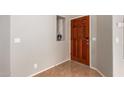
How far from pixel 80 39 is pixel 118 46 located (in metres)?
2.72

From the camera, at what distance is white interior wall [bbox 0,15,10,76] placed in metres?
2.98

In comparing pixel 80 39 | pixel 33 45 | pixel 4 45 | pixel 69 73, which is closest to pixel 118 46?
pixel 69 73

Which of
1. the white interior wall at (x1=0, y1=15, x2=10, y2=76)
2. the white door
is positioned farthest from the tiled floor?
the white interior wall at (x1=0, y1=15, x2=10, y2=76)

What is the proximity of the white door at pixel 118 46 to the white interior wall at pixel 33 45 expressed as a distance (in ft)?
6.92

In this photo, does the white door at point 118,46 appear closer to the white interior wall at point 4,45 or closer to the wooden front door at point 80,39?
the wooden front door at point 80,39

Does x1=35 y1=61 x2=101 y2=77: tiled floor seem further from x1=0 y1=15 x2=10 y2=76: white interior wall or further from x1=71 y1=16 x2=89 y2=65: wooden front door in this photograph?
x1=0 y1=15 x2=10 y2=76: white interior wall

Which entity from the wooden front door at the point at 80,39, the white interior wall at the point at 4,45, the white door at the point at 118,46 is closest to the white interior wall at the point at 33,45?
the white interior wall at the point at 4,45

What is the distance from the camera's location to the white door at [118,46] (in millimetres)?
3076

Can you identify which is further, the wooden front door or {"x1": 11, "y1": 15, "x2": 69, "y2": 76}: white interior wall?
the wooden front door

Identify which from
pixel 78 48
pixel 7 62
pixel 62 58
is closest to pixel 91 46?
pixel 78 48

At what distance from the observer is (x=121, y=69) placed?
10.4ft

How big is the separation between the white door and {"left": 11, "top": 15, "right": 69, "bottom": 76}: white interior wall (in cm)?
211

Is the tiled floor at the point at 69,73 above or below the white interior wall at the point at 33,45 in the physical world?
below
